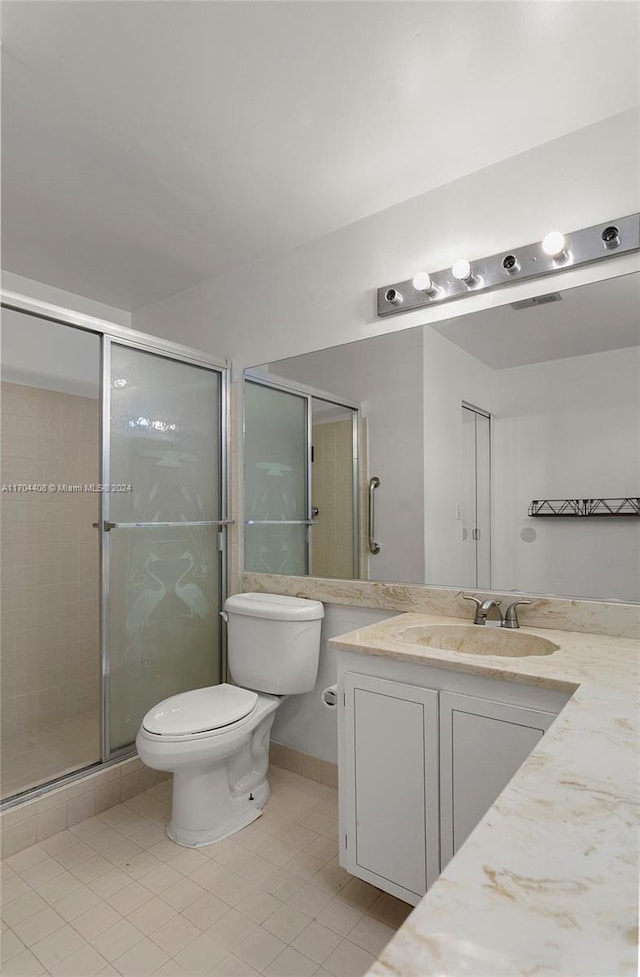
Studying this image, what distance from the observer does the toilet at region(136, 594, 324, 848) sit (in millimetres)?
1884

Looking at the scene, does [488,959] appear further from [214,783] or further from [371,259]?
[371,259]

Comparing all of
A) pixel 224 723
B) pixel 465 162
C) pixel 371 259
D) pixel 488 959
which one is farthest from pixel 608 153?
pixel 224 723

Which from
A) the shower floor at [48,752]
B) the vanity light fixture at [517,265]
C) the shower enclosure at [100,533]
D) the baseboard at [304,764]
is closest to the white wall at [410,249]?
the vanity light fixture at [517,265]

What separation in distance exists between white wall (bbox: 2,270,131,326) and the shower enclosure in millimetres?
484

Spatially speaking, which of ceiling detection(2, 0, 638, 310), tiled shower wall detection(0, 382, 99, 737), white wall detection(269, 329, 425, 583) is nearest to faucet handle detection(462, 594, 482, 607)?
white wall detection(269, 329, 425, 583)

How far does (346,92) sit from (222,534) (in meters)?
1.92

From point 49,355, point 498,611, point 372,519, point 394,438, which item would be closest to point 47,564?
point 49,355

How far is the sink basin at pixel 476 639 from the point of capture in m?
1.71

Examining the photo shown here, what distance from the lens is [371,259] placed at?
224 cm

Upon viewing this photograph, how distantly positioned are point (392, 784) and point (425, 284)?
5.48ft

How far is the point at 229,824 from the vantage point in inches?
79.7

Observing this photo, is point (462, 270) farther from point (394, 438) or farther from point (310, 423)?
point (310, 423)

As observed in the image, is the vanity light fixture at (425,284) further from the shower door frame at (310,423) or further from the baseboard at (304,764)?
the baseboard at (304,764)

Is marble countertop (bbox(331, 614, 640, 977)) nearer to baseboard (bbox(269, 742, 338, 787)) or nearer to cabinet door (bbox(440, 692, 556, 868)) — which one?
cabinet door (bbox(440, 692, 556, 868))
